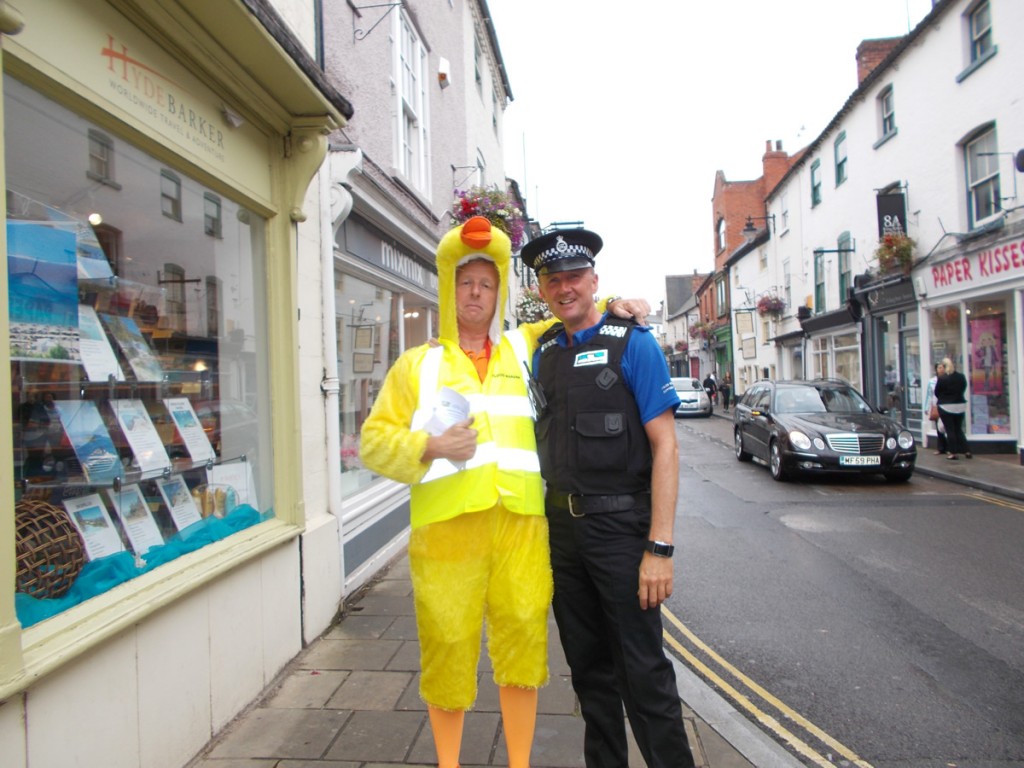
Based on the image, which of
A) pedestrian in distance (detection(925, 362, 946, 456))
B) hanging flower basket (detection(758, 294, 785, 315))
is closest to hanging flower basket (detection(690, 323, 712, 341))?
hanging flower basket (detection(758, 294, 785, 315))

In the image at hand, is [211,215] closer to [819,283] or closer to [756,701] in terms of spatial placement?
[756,701]

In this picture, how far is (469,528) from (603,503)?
0.49m

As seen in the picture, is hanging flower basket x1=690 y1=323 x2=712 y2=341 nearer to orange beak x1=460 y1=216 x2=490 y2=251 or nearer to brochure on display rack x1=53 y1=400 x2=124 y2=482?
orange beak x1=460 y1=216 x2=490 y2=251

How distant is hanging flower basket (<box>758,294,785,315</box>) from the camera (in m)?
24.2

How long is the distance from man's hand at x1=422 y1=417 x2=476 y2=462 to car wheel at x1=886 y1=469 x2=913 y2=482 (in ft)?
31.4

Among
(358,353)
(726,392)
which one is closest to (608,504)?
(358,353)

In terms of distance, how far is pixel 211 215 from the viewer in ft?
11.9

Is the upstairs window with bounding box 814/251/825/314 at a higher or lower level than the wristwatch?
higher

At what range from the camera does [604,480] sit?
A: 7.84ft

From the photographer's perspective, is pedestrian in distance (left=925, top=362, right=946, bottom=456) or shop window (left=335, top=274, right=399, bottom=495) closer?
shop window (left=335, top=274, right=399, bottom=495)

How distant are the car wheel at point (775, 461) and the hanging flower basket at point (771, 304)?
14.8m

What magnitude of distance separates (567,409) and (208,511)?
2.08 metres

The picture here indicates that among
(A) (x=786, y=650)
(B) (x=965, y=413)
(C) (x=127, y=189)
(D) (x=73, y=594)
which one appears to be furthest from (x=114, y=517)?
(B) (x=965, y=413)

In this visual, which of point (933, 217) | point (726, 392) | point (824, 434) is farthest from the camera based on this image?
point (726, 392)
